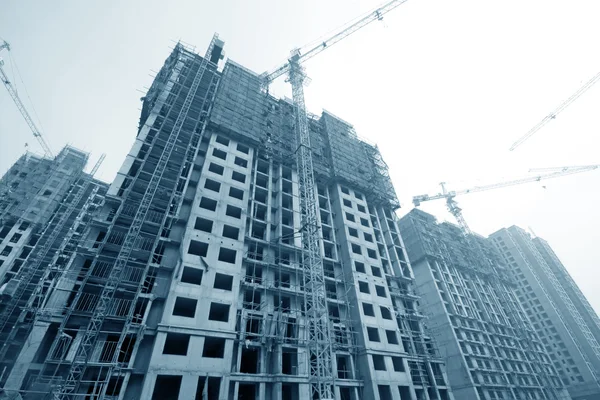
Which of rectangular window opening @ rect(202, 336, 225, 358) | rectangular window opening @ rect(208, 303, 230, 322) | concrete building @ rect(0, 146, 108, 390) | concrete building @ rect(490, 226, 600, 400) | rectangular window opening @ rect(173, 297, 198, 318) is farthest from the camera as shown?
concrete building @ rect(490, 226, 600, 400)

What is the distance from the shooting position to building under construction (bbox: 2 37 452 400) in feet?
83.9

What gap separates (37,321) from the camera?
24422 millimetres

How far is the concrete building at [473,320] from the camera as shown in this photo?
56062 mm

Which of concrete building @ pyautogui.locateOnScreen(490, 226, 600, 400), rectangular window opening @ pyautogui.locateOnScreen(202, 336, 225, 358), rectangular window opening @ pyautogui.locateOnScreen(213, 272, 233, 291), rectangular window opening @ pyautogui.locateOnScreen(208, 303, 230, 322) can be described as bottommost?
rectangular window opening @ pyautogui.locateOnScreen(202, 336, 225, 358)

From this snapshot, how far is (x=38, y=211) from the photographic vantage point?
67188mm

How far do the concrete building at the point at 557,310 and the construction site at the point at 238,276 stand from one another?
22492 millimetres

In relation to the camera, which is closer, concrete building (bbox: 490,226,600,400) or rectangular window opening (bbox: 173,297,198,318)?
rectangular window opening (bbox: 173,297,198,318)

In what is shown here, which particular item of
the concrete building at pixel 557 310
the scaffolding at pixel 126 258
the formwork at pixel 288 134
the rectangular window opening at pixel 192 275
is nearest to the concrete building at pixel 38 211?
the scaffolding at pixel 126 258

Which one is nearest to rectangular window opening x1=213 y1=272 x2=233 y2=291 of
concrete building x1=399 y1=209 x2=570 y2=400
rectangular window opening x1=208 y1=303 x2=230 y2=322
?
rectangular window opening x1=208 y1=303 x2=230 y2=322

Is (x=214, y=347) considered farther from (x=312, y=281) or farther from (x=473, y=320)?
(x=473, y=320)

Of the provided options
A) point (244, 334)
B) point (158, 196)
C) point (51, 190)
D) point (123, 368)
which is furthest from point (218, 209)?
point (51, 190)

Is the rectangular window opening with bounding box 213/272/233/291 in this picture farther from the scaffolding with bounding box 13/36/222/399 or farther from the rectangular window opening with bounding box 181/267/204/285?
the scaffolding with bounding box 13/36/222/399

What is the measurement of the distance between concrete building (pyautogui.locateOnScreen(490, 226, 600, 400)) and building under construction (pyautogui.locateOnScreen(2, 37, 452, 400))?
70.8 m

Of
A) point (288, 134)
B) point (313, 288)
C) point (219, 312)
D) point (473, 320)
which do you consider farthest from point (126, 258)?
point (473, 320)
